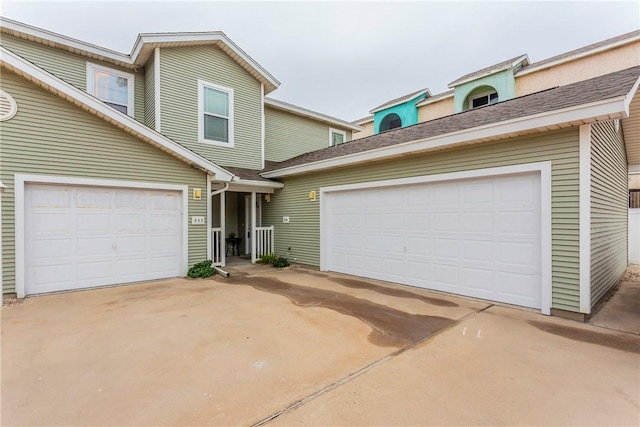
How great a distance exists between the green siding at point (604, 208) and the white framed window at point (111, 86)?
11238mm

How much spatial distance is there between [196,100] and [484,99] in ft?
40.4

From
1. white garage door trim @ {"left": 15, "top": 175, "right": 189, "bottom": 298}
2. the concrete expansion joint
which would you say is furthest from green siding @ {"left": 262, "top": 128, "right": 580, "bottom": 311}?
Result: white garage door trim @ {"left": 15, "top": 175, "right": 189, "bottom": 298}

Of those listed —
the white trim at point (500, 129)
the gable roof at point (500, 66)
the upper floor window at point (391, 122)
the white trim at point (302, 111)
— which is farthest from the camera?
the upper floor window at point (391, 122)

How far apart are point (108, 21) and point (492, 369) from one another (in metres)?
14.7

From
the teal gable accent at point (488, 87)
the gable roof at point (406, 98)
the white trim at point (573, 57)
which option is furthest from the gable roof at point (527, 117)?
the gable roof at point (406, 98)

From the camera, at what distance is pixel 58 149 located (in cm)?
591

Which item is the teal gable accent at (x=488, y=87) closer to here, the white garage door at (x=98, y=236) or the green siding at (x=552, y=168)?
the green siding at (x=552, y=168)

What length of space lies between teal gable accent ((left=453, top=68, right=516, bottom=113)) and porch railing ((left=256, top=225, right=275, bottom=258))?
1054 centimetres

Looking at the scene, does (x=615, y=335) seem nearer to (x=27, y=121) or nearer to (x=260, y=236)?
(x=260, y=236)

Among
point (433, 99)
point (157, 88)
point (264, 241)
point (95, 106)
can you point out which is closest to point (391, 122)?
point (433, 99)

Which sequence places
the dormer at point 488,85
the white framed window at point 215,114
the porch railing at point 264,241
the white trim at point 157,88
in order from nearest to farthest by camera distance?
the white trim at point 157,88 → the white framed window at point 215,114 → the porch railing at point 264,241 → the dormer at point 488,85

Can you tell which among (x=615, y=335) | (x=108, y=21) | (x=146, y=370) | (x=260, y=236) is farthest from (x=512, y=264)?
(x=108, y=21)

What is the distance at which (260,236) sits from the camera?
9945 mm

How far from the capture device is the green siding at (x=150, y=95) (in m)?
8.59
